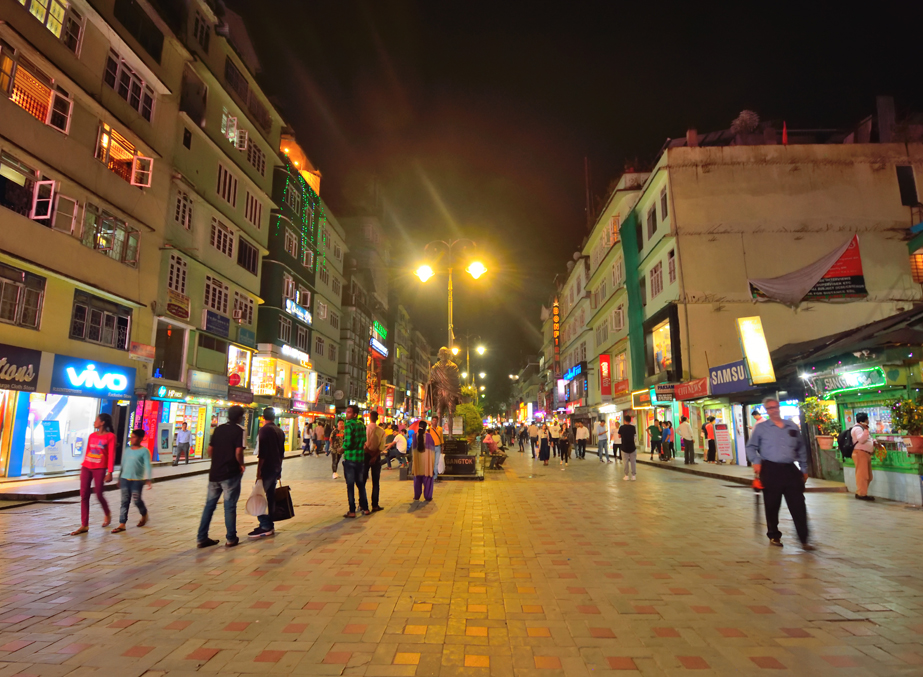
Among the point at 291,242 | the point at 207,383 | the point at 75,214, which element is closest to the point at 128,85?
the point at 75,214

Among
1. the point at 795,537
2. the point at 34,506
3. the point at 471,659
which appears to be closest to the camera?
the point at 471,659

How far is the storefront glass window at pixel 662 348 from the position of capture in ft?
85.0

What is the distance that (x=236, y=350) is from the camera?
2812 centimetres

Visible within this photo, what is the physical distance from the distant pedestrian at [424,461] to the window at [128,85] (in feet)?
57.6

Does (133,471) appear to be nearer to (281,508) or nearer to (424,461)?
(281,508)

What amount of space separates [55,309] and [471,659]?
18.1m

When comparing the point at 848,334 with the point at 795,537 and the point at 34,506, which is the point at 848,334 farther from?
the point at 34,506

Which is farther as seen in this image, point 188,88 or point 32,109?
point 188,88

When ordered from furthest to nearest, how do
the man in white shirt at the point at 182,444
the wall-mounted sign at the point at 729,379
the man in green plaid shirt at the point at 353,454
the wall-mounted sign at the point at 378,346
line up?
the wall-mounted sign at the point at 378,346 < the man in white shirt at the point at 182,444 < the wall-mounted sign at the point at 729,379 < the man in green plaid shirt at the point at 353,454

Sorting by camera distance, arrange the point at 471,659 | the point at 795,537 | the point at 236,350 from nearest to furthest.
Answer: the point at 471,659
the point at 795,537
the point at 236,350

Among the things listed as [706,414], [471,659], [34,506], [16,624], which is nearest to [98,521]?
[34,506]

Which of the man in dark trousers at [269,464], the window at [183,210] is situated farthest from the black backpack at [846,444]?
the window at [183,210]

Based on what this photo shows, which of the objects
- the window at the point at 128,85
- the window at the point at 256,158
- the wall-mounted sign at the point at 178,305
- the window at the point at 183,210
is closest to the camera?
the window at the point at 128,85

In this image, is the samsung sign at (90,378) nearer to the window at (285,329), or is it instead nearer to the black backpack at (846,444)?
the window at (285,329)
